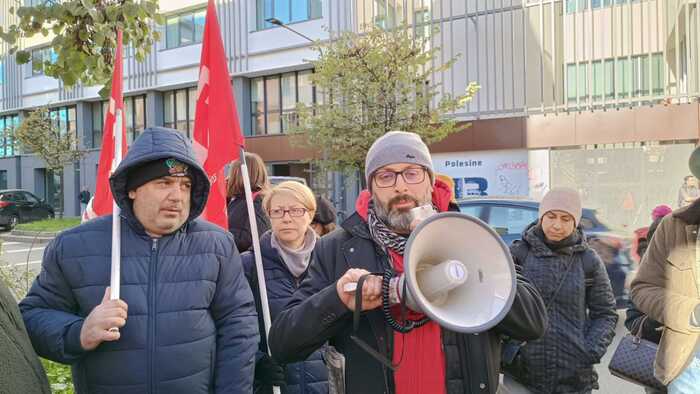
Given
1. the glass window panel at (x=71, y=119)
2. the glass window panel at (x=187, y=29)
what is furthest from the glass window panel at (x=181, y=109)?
the glass window panel at (x=71, y=119)

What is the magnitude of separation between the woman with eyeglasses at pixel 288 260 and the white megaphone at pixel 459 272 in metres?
1.32

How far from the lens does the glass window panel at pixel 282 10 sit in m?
21.2

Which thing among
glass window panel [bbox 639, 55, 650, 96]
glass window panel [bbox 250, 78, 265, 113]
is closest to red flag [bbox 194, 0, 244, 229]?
glass window panel [bbox 639, 55, 650, 96]

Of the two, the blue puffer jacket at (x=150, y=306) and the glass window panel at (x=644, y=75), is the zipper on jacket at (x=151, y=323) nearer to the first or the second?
the blue puffer jacket at (x=150, y=306)

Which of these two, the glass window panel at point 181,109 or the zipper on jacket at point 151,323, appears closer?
the zipper on jacket at point 151,323

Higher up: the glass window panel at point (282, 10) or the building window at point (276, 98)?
the glass window panel at point (282, 10)

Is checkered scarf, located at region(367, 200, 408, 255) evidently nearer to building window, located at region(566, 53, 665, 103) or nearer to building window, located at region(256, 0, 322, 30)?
building window, located at region(566, 53, 665, 103)

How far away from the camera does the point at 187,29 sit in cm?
2372

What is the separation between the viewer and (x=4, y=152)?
31.2 m

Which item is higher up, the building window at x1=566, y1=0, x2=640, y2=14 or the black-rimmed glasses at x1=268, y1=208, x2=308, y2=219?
the building window at x1=566, y1=0, x2=640, y2=14

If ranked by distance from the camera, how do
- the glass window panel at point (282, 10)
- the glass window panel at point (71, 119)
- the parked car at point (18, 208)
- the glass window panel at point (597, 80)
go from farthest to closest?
1. the glass window panel at point (71, 119)
2. the glass window panel at point (282, 10)
3. the parked car at point (18, 208)
4. the glass window panel at point (597, 80)

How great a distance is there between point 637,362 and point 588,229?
14.9 ft

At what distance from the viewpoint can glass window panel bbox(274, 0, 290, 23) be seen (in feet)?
69.7

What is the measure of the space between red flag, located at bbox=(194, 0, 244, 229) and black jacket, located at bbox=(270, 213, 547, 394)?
1.55 metres
